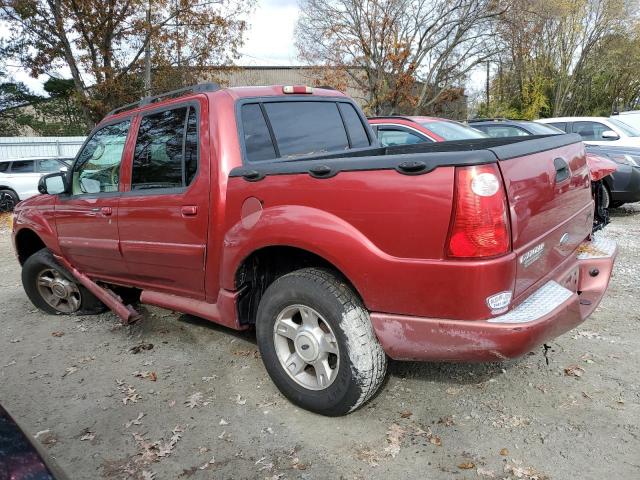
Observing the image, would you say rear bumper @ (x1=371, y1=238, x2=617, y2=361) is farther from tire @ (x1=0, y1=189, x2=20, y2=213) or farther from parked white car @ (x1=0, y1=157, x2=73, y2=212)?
tire @ (x1=0, y1=189, x2=20, y2=213)

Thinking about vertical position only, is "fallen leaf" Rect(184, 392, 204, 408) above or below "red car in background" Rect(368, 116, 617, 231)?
below

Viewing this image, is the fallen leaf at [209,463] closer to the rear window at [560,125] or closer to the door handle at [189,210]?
the door handle at [189,210]

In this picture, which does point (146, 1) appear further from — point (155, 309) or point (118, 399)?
point (118, 399)

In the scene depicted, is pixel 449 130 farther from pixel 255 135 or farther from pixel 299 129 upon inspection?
pixel 255 135

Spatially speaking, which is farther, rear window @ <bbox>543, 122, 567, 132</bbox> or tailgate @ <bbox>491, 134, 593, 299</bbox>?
rear window @ <bbox>543, 122, 567, 132</bbox>

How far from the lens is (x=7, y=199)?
1355 cm

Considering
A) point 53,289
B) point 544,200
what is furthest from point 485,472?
point 53,289

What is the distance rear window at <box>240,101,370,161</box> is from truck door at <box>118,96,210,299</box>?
0.32m

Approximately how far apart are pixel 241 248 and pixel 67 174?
2.35 metres

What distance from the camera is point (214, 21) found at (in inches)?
695

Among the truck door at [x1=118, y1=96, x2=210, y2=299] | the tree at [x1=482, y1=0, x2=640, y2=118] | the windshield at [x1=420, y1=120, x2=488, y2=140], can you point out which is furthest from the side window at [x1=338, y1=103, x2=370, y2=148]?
the tree at [x1=482, y1=0, x2=640, y2=118]

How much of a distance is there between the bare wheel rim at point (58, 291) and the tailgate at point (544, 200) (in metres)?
4.15

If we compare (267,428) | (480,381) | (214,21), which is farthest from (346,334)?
(214,21)

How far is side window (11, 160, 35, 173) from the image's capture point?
13.8 meters
